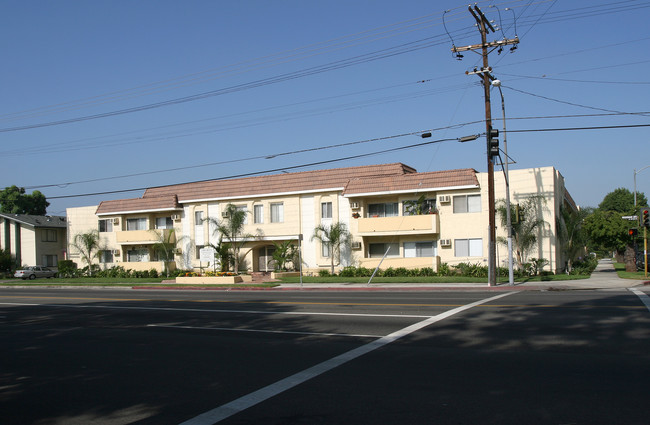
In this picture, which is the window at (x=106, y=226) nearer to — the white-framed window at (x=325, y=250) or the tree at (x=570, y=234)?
the white-framed window at (x=325, y=250)

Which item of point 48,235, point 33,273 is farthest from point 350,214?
point 48,235

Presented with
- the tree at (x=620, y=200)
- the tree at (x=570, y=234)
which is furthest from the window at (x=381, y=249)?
the tree at (x=620, y=200)

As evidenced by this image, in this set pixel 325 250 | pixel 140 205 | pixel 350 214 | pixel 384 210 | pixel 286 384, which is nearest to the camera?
pixel 286 384

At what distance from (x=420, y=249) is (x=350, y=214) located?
534cm

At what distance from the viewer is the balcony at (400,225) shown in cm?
3388

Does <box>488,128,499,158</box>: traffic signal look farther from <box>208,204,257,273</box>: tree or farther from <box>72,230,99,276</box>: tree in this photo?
<box>72,230,99,276</box>: tree

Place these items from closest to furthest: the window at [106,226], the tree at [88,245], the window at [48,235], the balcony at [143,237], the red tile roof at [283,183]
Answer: the red tile roof at [283,183] < the balcony at [143,237] < the tree at [88,245] < the window at [106,226] < the window at [48,235]

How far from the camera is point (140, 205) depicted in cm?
4600

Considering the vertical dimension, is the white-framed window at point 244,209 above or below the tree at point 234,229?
above

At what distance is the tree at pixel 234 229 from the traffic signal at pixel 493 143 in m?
20.3

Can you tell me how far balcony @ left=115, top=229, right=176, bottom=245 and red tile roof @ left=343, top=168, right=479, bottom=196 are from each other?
1620 centimetres

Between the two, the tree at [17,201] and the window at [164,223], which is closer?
the window at [164,223]

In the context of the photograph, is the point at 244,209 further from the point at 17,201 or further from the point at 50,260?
the point at 17,201

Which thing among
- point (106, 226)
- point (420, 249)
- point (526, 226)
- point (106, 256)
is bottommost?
point (106, 256)
